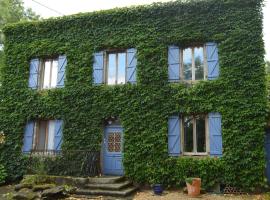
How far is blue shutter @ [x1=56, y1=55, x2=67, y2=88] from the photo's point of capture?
1357cm

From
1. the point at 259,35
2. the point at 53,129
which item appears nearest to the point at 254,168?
the point at 259,35

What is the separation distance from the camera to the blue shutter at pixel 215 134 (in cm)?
1097

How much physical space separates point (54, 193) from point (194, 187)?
4588 mm

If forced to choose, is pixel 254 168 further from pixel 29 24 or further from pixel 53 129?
pixel 29 24

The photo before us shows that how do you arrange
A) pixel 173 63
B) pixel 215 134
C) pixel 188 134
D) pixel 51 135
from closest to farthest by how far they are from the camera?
pixel 215 134 < pixel 188 134 < pixel 173 63 < pixel 51 135

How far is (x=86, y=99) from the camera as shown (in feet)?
42.3

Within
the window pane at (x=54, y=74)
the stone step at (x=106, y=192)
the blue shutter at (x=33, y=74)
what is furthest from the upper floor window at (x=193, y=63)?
the blue shutter at (x=33, y=74)

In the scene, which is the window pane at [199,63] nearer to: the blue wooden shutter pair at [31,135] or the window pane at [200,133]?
the window pane at [200,133]

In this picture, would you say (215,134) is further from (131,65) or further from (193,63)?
(131,65)

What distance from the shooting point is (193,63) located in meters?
12.1

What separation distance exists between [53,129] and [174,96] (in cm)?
554

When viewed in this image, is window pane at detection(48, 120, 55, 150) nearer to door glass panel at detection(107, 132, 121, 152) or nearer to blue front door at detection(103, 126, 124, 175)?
blue front door at detection(103, 126, 124, 175)

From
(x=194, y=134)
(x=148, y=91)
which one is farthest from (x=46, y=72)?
(x=194, y=134)

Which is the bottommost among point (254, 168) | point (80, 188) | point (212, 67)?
point (80, 188)
